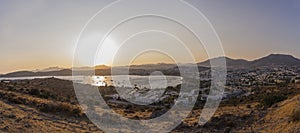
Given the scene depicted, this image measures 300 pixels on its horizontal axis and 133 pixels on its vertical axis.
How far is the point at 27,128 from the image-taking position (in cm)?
1549

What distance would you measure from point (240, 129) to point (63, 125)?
9503 millimetres

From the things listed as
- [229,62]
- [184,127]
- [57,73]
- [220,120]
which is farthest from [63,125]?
[229,62]

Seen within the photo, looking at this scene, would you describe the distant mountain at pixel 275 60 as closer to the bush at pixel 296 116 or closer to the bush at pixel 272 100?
the bush at pixel 272 100

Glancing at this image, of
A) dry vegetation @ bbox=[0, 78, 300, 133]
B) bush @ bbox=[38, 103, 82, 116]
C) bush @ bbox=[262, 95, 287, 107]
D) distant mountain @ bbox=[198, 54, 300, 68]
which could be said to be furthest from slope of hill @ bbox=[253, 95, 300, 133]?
distant mountain @ bbox=[198, 54, 300, 68]

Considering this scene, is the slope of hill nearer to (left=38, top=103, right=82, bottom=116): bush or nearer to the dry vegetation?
the dry vegetation

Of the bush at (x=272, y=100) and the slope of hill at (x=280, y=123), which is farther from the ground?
the bush at (x=272, y=100)

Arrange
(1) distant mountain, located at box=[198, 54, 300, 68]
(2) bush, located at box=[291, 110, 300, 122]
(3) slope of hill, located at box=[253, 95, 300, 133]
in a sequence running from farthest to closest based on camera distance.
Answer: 1. (1) distant mountain, located at box=[198, 54, 300, 68]
2. (2) bush, located at box=[291, 110, 300, 122]
3. (3) slope of hill, located at box=[253, 95, 300, 133]

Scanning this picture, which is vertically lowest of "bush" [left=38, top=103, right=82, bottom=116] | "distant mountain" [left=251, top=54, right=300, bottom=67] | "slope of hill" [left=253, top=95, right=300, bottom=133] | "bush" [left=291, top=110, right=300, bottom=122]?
"slope of hill" [left=253, top=95, right=300, bottom=133]

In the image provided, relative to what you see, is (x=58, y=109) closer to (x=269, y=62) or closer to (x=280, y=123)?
(x=280, y=123)

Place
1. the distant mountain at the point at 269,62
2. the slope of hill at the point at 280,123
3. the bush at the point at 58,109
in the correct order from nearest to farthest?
the slope of hill at the point at 280,123 → the bush at the point at 58,109 → the distant mountain at the point at 269,62

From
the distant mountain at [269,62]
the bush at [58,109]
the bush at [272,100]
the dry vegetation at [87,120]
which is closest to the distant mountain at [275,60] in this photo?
the distant mountain at [269,62]

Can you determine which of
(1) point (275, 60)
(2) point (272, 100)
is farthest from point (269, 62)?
(2) point (272, 100)

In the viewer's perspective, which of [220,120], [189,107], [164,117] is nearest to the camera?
[220,120]

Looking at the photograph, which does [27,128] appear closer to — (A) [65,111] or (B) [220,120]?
(A) [65,111]
